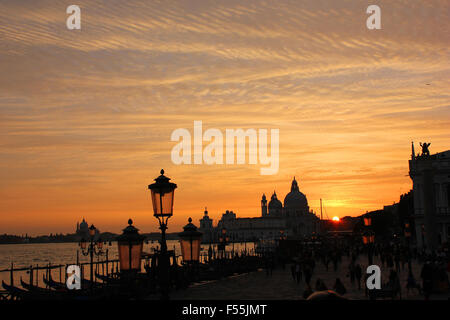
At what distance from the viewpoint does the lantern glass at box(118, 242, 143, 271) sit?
32.7 feet

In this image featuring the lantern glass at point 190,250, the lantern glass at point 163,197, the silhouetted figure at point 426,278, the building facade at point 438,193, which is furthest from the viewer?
the building facade at point 438,193

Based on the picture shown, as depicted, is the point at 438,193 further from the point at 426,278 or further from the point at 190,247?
the point at 190,247

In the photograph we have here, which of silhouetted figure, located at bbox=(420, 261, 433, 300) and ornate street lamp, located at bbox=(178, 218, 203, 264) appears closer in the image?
ornate street lamp, located at bbox=(178, 218, 203, 264)

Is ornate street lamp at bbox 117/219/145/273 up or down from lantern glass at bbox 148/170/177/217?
down

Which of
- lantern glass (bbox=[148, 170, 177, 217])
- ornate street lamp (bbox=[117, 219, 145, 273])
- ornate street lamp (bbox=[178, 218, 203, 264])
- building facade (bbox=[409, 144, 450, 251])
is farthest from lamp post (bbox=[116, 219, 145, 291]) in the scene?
building facade (bbox=[409, 144, 450, 251])

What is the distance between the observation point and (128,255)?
10000 mm

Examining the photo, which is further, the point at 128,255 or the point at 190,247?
the point at 190,247

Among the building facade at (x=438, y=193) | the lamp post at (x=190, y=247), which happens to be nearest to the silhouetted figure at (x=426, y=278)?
the lamp post at (x=190, y=247)

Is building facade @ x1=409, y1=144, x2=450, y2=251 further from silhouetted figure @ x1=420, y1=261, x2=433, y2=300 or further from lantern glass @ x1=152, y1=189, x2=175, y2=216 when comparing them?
lantern glass @ x1=152, y1=189, x2=175, y2=216

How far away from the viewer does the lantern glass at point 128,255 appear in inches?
392

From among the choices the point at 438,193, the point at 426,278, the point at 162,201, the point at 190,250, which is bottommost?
the point at 426,278

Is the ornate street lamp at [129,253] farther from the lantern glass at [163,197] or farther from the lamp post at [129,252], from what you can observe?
the lantern glass at [163,197]

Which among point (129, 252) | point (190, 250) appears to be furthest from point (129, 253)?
point (190, 250)

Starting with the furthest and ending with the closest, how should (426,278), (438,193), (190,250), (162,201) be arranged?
(438,193), (426,278), (190,250), (162,201)
